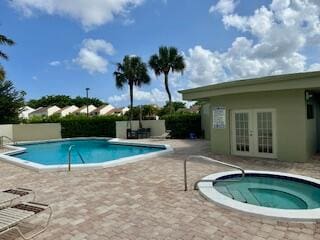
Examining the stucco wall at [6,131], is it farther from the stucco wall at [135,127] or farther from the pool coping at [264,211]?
the pool coping at [264,211]

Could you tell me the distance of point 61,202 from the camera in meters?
6.25

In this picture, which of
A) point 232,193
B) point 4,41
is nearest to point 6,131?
point 4,41

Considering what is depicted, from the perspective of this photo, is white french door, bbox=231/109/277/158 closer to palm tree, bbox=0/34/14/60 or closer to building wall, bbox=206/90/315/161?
building wall, bbox=206/90/315/161

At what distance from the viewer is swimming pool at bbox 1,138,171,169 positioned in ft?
37.5

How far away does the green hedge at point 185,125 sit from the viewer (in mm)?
21438

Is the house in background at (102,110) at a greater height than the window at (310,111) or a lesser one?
greater

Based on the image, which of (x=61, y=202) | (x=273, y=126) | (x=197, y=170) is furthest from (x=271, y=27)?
(x=61, y=202)

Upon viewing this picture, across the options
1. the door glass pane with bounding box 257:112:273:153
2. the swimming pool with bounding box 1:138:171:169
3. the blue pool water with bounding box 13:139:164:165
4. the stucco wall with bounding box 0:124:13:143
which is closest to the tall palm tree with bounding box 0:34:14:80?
the stucco wall with bounding box 0:124:13:143

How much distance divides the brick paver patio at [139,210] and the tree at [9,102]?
18793 millimetres

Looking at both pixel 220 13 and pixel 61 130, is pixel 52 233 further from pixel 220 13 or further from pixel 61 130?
pixel 61 130

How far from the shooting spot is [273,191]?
23.7 feet

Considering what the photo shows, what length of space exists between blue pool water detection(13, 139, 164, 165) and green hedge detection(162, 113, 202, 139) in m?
4.52

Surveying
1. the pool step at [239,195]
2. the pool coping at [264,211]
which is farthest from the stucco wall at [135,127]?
the pool coping at [264,211]

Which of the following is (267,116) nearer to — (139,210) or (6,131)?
(139,210)
